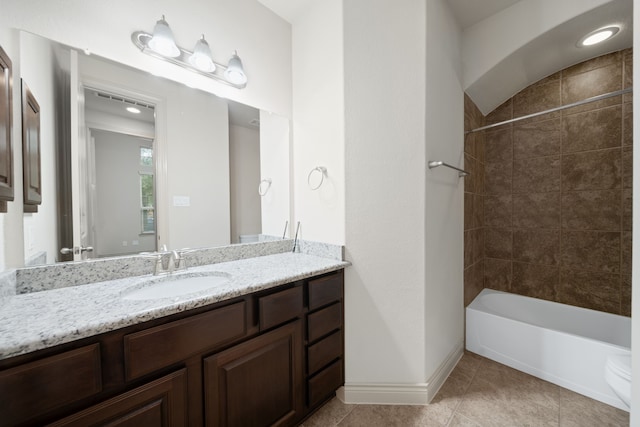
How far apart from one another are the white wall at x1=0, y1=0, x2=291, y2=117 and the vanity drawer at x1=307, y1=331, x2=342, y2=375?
159 cm

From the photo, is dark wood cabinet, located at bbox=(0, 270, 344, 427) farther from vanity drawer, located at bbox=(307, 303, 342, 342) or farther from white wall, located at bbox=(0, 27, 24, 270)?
white wall, located at bbox=(0, 27, 24, 270)

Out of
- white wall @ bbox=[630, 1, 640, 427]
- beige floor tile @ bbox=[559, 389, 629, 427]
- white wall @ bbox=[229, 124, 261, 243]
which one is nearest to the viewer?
white wall @ bbox=[630, 1, 640, 427]

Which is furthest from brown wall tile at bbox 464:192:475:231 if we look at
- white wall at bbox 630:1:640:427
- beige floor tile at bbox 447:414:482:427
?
beige floor tile at bbox 447:414:482:427

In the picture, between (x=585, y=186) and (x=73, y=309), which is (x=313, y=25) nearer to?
(x=73, y=309)

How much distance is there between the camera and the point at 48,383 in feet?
2.14

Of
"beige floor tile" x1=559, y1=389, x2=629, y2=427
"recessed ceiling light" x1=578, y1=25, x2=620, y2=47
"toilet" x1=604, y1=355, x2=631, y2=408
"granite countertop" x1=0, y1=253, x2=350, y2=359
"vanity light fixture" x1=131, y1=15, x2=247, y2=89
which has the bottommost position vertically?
"beige floor tile" x1=559, y1=389, x2=629, y2=427

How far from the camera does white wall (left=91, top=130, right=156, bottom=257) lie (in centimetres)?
119

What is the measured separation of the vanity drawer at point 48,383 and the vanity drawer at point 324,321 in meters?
0.85

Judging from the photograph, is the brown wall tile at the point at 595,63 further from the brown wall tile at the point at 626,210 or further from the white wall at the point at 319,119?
the white wall at the point at 319,119

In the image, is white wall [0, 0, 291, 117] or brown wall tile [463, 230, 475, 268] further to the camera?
brown wall tile [463, 230, 475, 268]

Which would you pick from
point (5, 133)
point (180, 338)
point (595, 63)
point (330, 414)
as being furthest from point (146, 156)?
point (595, 63)

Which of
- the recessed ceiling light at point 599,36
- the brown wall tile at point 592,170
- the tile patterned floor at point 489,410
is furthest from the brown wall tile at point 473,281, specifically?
the recessed ceiling light at point 599,36

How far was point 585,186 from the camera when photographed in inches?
81.2

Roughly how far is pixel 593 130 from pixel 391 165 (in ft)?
6.31
